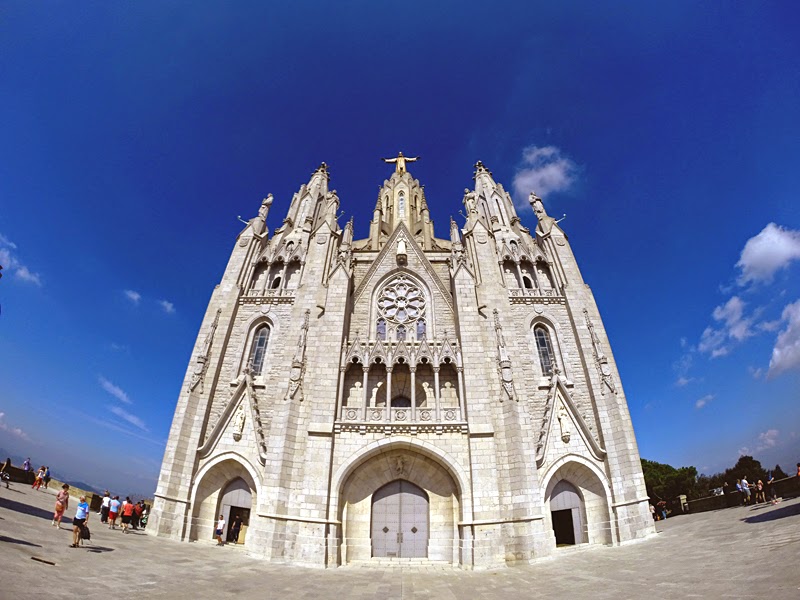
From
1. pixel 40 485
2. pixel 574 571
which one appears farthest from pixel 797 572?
pixel 40 485

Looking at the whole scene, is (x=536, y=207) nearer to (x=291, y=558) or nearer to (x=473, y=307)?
(x=473, y=307)

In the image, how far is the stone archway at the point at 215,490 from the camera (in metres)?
16.7

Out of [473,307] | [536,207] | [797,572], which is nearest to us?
[797,572]

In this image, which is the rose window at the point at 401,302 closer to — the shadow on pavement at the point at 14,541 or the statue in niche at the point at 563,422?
the statue in niche at the point at 563,422

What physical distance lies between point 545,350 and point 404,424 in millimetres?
9884

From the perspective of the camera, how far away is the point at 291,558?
1399 centimetres

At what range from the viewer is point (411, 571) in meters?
13.6

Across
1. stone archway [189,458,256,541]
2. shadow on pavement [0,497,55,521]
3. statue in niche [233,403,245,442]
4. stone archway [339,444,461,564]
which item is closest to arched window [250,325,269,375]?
statue in niche [233,403,245,442]

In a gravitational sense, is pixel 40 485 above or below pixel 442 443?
below

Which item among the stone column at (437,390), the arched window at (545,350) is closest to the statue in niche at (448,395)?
the stone column at (437,390)

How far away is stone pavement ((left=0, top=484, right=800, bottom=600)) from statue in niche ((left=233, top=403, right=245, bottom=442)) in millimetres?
4531

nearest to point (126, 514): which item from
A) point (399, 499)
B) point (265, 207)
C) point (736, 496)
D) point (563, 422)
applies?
point (399, 499)

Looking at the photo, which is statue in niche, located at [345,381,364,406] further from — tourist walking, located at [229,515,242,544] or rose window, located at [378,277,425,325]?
tourist walking, located at [229,515,242,544]

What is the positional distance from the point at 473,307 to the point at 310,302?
9290mm
